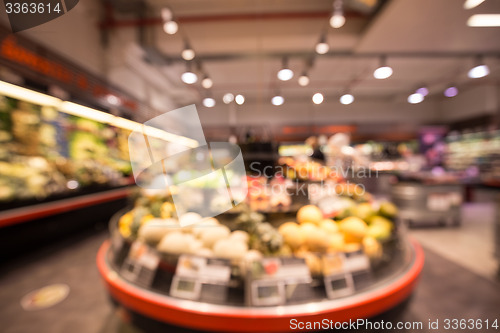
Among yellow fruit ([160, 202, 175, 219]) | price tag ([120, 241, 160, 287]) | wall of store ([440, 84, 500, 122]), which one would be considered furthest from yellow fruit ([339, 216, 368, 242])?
wall of store ([440, 84, 500, 122])

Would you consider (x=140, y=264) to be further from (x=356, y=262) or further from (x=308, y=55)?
(x=308, y=55)

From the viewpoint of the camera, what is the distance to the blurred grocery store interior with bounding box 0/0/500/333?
3.92 ft

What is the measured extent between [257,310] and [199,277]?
0.32 m

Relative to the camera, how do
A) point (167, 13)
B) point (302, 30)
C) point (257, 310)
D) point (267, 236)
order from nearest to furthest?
point (257, 310), point (267, 236), point (167, 13), point (302, 30)

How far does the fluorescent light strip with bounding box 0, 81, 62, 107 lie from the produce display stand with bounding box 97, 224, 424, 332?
3669mm

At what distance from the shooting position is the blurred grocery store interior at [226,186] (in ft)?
3.92

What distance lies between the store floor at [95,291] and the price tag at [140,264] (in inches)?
9.4

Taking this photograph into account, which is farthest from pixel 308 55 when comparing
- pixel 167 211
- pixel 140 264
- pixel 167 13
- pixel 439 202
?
pixel 140 264

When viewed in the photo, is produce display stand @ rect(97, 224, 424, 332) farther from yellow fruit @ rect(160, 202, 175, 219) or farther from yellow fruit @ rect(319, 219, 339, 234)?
yellow fruit @ rect(160, 202, 175, 219)

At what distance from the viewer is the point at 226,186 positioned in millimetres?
1835

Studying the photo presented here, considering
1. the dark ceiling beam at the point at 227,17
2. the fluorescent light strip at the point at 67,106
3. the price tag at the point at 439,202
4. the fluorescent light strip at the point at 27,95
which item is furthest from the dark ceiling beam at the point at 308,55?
the price tag at the point at 439,202

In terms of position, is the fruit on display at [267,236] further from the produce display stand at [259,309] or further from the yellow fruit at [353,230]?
the produce display stand at [259,309]

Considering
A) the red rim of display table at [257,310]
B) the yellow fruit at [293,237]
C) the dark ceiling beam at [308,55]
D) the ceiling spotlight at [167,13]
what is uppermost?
the dark ceiling beam at [308,55]

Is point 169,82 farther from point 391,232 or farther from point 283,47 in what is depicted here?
point 391,232
